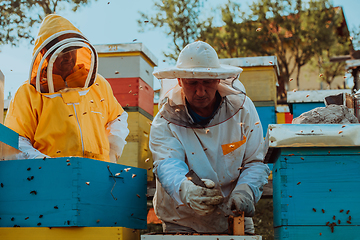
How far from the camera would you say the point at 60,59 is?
9.15 feet

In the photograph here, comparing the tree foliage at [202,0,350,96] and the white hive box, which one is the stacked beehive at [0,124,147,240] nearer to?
the white hive box

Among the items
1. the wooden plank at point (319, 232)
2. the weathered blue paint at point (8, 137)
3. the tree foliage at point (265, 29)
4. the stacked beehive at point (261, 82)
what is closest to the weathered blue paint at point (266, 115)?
the stacked beehive at point (261, 82)

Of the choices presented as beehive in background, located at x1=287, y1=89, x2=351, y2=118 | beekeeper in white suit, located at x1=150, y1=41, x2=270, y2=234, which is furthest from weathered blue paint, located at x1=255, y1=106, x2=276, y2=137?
beekeeper in white suit, located at x1=150, y1=41, x2=270, y2=234

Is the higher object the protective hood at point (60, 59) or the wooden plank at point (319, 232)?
the protective hood at point (60, 59)

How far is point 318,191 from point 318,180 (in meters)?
0.05

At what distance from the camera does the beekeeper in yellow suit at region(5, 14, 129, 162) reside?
8.70 feet

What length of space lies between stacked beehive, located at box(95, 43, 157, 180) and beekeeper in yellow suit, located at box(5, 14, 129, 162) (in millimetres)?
1356

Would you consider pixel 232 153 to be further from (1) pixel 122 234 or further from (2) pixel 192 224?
(1) pixel 122 234

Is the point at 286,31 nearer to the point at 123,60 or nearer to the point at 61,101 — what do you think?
the point at 123,60

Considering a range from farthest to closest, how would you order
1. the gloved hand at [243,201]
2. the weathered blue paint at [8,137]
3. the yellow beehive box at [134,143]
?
the yellow beehive box at [134,143] < the gloved hand at [243,201] < the weathered blue paint at [8,137]

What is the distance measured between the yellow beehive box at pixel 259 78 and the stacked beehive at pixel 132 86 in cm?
103

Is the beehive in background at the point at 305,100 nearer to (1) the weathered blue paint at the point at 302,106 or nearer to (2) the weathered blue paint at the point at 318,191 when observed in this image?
(1) the weathered blue paint at the point at 302,106

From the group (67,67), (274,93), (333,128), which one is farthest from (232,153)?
(274,93)

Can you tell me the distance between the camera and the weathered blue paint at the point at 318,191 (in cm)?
193
